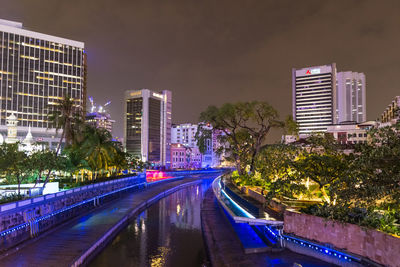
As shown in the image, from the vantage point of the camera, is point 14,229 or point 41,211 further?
point 41,211

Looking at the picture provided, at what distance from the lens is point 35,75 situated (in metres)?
143

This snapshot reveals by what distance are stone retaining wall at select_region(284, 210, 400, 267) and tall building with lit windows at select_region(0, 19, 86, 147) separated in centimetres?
12406

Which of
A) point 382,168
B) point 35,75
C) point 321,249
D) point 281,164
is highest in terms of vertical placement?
point 35,75

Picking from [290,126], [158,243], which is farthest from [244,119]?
[158,243]

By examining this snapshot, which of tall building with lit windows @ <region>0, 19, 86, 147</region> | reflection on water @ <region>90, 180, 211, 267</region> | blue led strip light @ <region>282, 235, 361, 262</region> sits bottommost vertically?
reflection on water @ <region>90, 180, 211, 267</region>

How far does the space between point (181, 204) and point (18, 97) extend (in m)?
114

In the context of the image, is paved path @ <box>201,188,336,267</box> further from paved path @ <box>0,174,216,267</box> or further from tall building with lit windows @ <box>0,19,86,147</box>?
tall building with lit windows @ <box>0,19,86,147</box>

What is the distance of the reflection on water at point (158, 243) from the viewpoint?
79.2 feet

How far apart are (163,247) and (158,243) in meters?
1.47

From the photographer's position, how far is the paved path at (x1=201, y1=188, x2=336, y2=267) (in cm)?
1913

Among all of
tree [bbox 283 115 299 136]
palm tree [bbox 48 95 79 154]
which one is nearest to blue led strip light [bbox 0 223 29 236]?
palm tree [bbox 48 95 79 154]

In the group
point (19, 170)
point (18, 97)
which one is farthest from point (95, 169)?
point (18, 97)

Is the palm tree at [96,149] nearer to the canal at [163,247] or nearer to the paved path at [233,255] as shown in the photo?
the canal at [163,247]

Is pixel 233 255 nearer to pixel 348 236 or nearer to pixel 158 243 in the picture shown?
pixel 348 236
